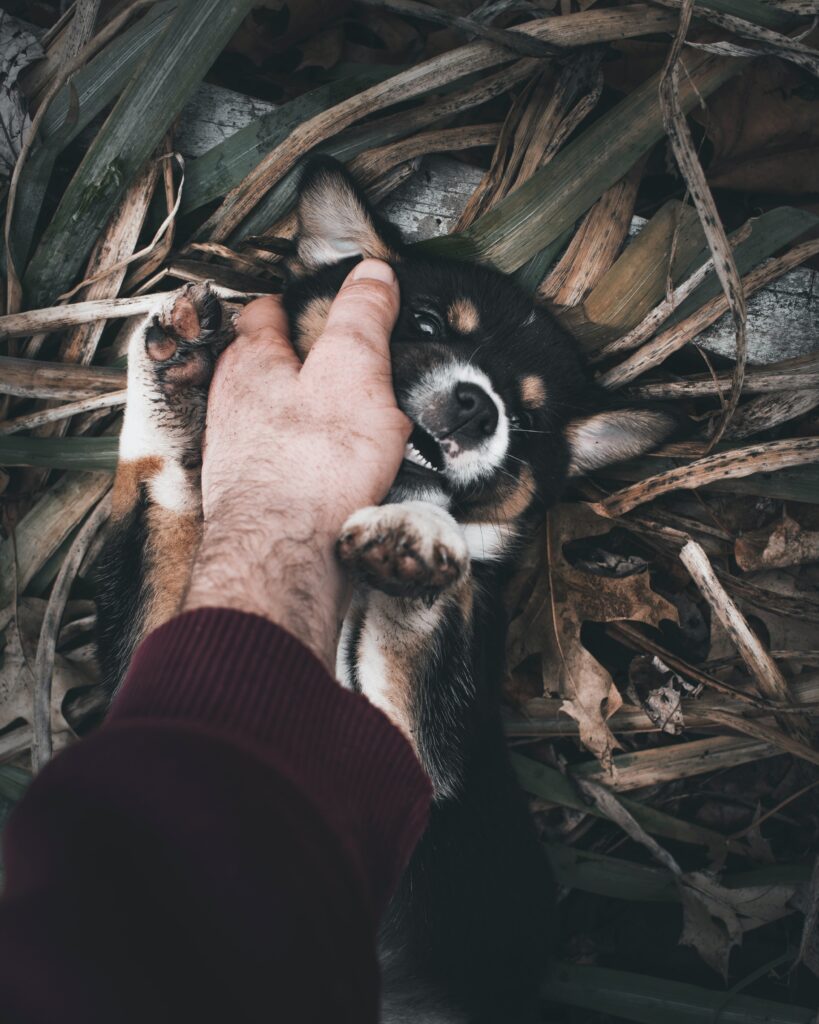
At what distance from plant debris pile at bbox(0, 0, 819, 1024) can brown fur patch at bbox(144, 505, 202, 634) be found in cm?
48

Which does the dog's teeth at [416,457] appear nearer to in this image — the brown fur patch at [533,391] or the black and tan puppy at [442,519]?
the black and tan puppy at [442,519]

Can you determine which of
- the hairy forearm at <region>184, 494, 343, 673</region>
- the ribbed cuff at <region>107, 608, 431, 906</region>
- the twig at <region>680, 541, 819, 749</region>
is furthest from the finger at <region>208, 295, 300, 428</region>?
the twig at <region>680, 541, 819, 749</region>

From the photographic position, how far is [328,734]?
4.19ft

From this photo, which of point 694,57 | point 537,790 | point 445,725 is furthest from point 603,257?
point 537,790

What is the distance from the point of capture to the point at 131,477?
2.36m

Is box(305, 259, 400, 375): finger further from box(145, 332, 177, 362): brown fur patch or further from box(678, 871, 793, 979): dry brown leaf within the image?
box(678, 871, 793, 979): dry brown leaf

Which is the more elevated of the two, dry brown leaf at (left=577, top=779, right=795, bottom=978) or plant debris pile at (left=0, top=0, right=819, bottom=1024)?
plant debris pile at (left=0, top=0, right=819, bottom=1024)

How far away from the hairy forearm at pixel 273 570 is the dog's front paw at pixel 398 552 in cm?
6

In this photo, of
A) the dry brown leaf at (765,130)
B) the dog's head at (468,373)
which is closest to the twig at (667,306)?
the dog's head at (468,373)

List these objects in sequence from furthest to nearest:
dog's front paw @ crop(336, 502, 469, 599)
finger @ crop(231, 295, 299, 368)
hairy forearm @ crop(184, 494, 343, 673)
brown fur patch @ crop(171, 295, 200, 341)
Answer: finger @ crop(231, 295, 299, 368) < brown fur patch @ crop(171, 295, 200, 341) < dog's front paw @ crop(336, 502, 469, 599) < hairy forearm @ crop(184, 494, 343, 673)

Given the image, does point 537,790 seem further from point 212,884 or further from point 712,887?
point 212,884

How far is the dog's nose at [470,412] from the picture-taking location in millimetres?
2303

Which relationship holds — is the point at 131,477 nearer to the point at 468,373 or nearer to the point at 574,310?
the point at 468,373

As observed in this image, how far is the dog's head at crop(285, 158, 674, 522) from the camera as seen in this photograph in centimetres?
235
